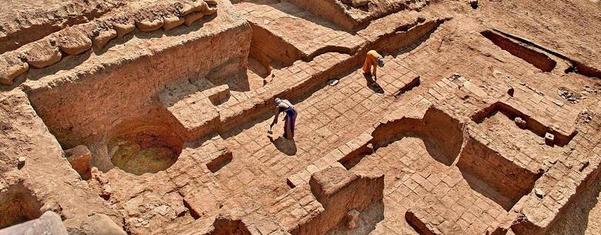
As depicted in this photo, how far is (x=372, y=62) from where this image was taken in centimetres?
1006

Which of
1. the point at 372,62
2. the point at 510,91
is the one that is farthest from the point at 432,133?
the point at 510,91

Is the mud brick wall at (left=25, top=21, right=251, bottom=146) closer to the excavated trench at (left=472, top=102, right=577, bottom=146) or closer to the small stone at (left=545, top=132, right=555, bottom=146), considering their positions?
the excavated trench at (left=472, top=102, right=577, bottom=146)

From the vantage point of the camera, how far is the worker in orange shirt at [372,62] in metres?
9.92

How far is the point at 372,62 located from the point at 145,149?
4.47 metres

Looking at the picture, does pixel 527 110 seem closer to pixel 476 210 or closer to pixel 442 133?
pixel 442 133

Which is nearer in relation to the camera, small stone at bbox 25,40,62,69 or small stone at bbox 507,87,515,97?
small stone at bbox 25,40,62,69

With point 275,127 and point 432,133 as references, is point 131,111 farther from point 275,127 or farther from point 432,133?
point 432,133

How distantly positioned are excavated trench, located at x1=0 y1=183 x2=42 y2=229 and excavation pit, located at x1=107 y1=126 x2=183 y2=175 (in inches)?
87.5

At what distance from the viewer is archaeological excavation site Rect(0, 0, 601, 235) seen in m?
7.11

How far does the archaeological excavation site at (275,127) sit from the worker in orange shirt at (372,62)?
0.06 m

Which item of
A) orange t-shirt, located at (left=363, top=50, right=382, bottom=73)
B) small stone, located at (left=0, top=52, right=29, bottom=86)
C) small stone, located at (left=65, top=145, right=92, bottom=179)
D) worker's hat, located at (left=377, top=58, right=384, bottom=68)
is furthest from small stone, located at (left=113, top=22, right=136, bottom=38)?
worker's hat, located at (left=377, top=58, right=384, bottom=68)

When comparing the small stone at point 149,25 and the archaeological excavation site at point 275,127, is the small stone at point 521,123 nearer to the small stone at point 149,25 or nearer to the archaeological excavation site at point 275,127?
the archaeological excavation site at point 275,127

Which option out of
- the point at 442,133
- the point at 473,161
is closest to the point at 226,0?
the point at 442,133

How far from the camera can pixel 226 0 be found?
9930mm
